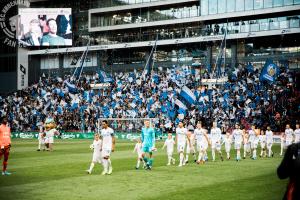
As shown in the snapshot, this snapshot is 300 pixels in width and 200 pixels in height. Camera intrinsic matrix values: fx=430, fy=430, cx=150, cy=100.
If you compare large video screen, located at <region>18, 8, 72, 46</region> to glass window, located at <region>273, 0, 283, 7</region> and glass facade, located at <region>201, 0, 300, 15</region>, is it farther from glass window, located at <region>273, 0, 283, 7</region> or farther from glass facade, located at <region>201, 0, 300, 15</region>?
glass window, located at <region>273, 0, 283, 7</region>

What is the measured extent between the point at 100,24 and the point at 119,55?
21.5ft

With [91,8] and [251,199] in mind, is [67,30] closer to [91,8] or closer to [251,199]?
[91,8]

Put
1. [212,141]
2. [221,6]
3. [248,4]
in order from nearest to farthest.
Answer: [212,141] < [248,4] < [221,6]

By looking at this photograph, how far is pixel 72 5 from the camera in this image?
78.5m

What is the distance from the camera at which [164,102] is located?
5097 centimetres

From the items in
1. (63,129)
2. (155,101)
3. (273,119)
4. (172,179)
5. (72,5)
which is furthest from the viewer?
(72,5)

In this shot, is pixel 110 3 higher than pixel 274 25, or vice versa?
pixel 110 3

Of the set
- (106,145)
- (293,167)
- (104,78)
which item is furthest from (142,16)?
(293,167)

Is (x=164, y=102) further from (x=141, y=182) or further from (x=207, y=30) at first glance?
(x=141, y=182)

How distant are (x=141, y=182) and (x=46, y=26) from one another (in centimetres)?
5516

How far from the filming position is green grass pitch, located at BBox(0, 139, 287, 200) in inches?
534

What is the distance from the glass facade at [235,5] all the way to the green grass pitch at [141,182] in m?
38.4

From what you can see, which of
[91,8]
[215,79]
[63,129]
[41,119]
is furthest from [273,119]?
[91,8]

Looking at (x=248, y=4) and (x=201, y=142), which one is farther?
(x=248, y=4)
